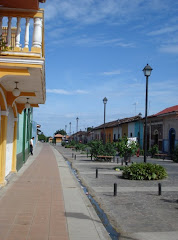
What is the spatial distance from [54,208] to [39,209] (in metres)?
0.39

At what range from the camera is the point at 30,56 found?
793cm

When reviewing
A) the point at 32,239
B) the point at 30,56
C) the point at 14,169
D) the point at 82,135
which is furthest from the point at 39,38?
the point at 82,135

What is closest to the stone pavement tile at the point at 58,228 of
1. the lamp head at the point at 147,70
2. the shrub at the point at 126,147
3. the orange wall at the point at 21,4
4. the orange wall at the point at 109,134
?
the orange wall at the point at 21,4

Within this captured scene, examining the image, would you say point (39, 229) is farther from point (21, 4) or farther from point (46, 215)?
point (21, 4)

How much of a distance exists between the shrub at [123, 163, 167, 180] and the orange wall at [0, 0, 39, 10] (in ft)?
30.5

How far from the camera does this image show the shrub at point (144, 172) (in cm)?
1472

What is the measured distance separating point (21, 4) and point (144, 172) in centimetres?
964

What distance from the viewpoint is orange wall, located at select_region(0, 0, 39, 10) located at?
7.45 m

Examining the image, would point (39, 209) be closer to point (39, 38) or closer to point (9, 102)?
point (39, 38)

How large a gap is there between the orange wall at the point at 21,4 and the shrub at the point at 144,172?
931cm

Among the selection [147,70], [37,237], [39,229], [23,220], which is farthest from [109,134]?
[37,237]

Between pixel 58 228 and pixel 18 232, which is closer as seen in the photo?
pixel 18 232

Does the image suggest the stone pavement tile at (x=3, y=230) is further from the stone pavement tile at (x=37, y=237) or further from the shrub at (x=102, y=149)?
the shrub at (x=102, y=149)

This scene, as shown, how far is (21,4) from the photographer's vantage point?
7.60 m
